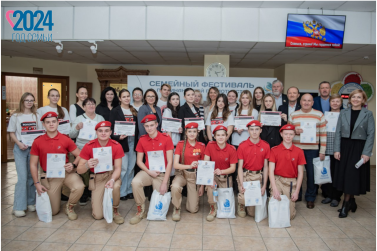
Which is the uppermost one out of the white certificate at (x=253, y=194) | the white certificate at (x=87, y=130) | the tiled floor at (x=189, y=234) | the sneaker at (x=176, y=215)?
the white certificate at (x=87, y=130)

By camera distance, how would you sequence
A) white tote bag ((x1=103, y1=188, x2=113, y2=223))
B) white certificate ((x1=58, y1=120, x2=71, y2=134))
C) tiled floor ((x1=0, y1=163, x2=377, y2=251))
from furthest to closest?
white certificate ((x1=58, y1=120, x2=71, y2=134)), white tote bag ((x1=103, y1=188, x2=113, y2=223)), tiled floor ((x1=0, y1=163, x2=377, y2=251))

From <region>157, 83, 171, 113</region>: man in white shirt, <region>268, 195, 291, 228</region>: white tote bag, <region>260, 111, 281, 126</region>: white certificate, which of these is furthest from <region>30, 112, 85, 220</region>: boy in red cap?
<region>260, 111, 281, 126</region>: white certificate

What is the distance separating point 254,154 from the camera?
139 inches

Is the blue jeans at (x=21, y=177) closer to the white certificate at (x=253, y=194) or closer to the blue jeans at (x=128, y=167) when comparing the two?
the blue jeans at (x=128, y=167)

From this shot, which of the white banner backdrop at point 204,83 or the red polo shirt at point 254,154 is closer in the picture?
the red polo shirt at point 254,154

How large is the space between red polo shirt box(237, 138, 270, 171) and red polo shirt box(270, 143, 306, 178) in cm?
11

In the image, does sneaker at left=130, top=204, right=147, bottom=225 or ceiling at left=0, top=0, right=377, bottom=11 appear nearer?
sneaker at left=130, top=204, right=147, bottom=225

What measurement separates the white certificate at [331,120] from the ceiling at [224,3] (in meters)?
2.23

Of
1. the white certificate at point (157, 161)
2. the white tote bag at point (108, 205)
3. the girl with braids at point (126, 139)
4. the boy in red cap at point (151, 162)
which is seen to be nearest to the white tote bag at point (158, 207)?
the boy in red cap at point (151, 162)

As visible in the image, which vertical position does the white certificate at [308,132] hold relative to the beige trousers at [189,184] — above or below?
above

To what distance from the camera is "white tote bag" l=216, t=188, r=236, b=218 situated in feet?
11.4

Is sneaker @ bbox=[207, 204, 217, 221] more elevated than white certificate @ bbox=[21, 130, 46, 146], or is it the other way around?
white certificate @ bbox=[21, 130, 46, 146]

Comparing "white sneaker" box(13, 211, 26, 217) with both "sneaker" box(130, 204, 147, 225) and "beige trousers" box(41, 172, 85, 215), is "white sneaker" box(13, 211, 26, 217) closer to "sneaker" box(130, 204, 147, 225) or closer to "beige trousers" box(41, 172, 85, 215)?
"beige trousers" box(41, 172, 85, 215)

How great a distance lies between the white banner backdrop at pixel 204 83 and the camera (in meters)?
5.95
